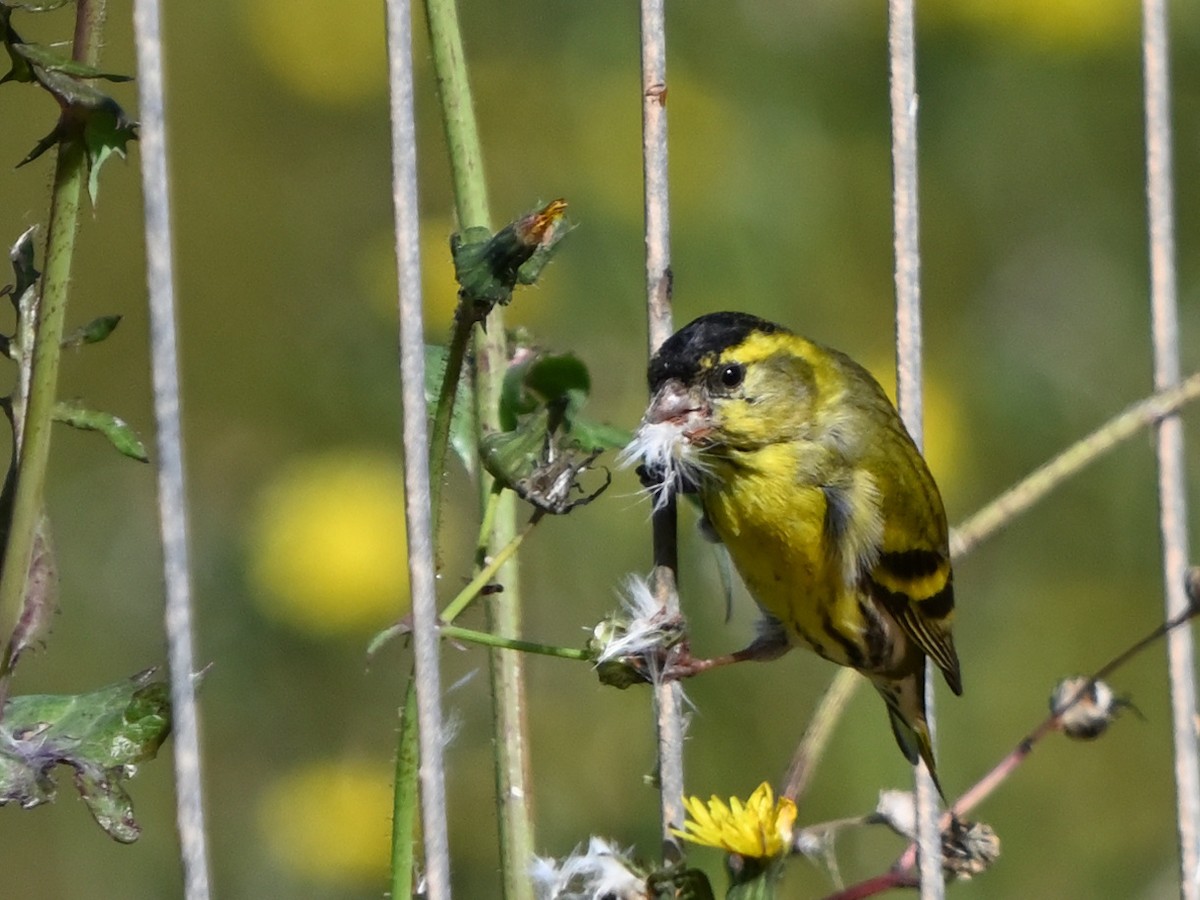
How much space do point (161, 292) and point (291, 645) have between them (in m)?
1.73

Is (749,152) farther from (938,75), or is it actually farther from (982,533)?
(982,533)

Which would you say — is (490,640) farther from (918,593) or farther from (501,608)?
(918,593)

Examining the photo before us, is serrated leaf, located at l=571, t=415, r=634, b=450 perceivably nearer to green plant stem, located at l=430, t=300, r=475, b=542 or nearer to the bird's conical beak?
green plant stem, located at l=430, t=300, r=475, b=542

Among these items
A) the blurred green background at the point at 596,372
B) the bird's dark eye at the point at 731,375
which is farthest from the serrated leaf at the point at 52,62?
the blurred green background at the point at 596,372

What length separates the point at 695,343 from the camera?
1.37 metres

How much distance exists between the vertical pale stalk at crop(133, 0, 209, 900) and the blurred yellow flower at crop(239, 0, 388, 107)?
240cm

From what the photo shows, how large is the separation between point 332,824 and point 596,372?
83cm

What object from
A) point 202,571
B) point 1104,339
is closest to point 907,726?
point 202,571

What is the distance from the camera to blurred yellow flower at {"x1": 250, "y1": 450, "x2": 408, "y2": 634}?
2420 mm

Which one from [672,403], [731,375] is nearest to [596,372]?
[731,375]

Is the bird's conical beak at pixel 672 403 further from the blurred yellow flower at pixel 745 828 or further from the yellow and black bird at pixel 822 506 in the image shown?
the blurred yellow flower at pixel 745 828

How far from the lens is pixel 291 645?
8.43ft

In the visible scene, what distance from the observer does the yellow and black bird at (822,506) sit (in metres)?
1.56

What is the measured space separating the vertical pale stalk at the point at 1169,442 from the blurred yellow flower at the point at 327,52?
2085 mm
